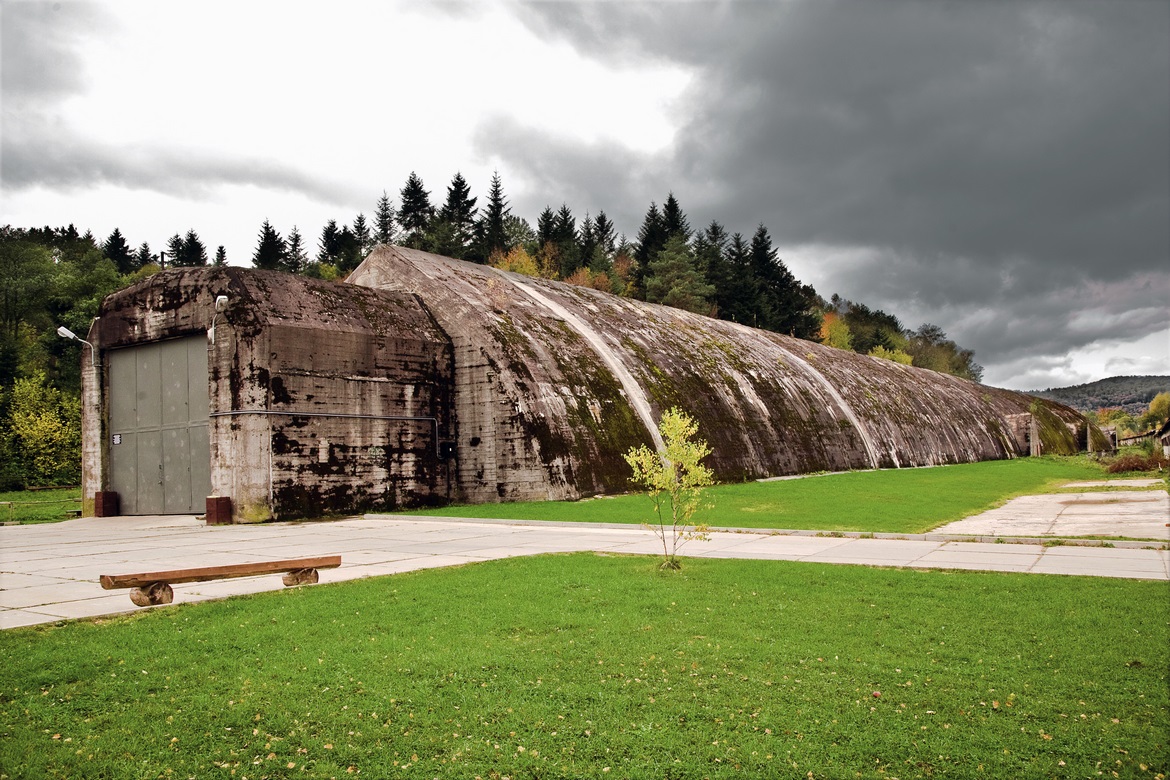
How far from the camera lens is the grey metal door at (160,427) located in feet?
75.9

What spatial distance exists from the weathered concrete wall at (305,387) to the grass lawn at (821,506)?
228 centimetres

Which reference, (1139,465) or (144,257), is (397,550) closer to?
(1139,465)

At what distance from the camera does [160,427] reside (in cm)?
2405

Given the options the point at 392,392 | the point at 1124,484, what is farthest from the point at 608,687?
the point at 1124,484

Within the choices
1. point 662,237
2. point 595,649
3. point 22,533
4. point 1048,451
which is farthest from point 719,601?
point 662,237

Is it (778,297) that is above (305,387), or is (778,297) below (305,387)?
above

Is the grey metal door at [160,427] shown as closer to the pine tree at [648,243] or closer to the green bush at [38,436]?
the green bush at [38,436]

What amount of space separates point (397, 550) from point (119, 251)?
116091mm

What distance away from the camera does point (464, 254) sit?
271ft

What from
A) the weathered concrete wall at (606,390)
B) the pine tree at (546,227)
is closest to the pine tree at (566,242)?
the pine tree at (546,227)

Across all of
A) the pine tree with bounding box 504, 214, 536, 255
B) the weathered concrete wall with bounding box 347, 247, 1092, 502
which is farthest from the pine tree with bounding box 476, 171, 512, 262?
the weathered concrete wall with bounding box 347, 247, 1092, 502

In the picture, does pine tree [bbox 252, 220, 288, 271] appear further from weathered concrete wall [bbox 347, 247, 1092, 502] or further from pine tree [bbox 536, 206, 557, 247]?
weathered concrete wall [bbox 347, 247, 1092, 502]

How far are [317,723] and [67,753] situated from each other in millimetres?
1368

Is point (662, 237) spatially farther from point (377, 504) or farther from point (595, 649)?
point (595, 649)
